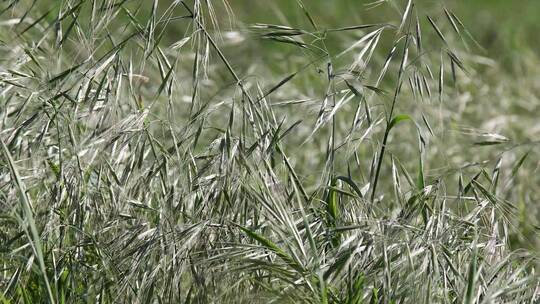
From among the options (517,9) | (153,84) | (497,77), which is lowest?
(517,9)

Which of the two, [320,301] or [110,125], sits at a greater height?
Result: [110,125]

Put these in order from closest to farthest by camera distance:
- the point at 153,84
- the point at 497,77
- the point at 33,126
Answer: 1. the point at 33,126
2. the point at 153,84
3. the point at 497,77

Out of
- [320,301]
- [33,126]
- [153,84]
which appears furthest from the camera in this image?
[153,84]

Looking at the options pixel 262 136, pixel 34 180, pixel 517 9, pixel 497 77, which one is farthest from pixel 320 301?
pixel 517 9

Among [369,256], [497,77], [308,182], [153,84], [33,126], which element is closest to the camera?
[369,256]

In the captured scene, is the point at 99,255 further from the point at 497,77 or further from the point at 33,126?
the point at 497,77

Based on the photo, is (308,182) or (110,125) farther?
(308,182)

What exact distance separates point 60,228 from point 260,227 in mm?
387

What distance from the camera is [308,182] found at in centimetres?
329

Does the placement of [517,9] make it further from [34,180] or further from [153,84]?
[34,180]

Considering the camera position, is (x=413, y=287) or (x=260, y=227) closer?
(x=413, y=287)

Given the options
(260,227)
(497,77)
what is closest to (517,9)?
(497,77)

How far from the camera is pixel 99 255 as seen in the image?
1.89 metres

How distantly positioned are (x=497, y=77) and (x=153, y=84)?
1.65m
